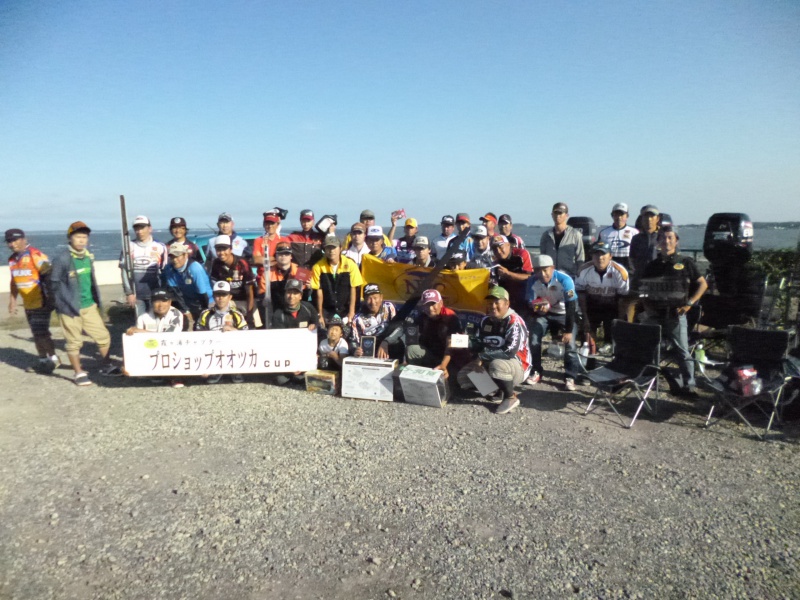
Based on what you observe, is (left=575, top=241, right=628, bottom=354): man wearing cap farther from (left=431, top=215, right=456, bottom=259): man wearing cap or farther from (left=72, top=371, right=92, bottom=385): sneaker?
(left=72, top=371, right=92, bottom=385): sneaker

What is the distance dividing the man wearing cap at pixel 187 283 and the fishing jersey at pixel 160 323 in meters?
0.23

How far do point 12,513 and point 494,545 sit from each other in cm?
340

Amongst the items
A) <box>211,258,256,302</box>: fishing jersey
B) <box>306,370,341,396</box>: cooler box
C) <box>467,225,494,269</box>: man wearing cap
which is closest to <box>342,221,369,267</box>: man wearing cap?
<box>211,258,256,302</box>: fishing jersey

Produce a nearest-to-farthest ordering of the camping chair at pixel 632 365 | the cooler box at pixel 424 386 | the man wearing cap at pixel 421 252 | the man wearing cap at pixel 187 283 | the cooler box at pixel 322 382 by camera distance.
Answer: the camping chair at pixel 632 365 → the cooler box at pixel 424 386 → the cooler box at pixel 322 382 → the man wearing cap at pixel 187 283 → the man wearing cap at pixel 421 252

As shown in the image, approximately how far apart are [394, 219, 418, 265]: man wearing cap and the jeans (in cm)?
251

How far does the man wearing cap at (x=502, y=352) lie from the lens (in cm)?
639

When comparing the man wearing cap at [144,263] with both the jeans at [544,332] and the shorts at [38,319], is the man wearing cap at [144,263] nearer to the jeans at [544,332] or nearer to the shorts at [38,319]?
the shorts at [38,319]

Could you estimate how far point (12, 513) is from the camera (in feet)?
13.8

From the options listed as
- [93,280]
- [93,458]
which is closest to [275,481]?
[93,458]

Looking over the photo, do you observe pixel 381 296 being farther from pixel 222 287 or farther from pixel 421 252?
pixel 222 287

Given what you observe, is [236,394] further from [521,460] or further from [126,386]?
[521,460]

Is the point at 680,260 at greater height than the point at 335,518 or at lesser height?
greater

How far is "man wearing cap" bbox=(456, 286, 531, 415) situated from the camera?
21.0 feet

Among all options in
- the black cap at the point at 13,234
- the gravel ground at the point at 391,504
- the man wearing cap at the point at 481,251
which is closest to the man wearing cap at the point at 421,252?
the man wearing cap at the point at 481,251
